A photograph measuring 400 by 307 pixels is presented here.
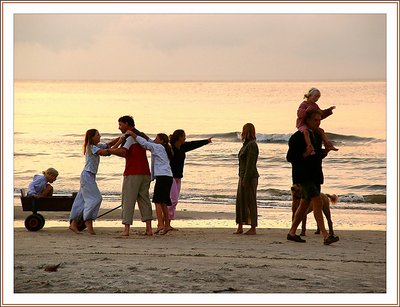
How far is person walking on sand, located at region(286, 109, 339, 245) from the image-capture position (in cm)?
1323

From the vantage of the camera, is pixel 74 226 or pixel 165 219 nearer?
pixel 74 226

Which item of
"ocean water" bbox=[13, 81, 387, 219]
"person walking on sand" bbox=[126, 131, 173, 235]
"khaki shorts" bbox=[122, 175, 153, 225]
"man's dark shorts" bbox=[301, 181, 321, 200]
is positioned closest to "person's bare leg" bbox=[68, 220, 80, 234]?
"khaki shorts" bbox=[122, 175, 153, 225]

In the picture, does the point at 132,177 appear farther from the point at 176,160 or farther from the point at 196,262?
the point at 196,262

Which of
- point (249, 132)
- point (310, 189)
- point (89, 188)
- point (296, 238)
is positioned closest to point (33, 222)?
point (89, 188)

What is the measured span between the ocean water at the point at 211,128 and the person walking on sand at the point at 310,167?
21.0 ft

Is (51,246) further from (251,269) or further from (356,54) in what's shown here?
(356,54)

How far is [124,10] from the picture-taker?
36.8 ft

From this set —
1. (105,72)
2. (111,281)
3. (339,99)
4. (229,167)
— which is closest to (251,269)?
(111,281)

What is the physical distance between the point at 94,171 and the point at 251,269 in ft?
12.5

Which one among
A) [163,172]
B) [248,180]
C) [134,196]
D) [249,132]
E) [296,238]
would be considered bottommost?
[296,238]

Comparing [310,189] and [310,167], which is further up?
[310,167]

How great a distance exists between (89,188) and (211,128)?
2630cm

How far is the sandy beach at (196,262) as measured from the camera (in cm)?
1038

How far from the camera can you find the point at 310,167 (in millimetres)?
13219
